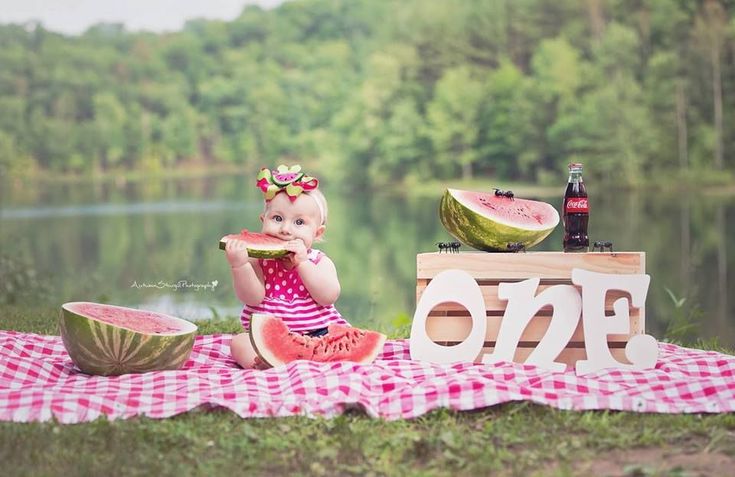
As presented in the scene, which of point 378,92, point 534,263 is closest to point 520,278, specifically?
point 534,263

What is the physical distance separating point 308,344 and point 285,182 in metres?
0.70

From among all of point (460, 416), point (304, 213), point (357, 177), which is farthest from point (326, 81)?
point (460, 416)

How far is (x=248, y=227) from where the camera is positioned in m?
15.7

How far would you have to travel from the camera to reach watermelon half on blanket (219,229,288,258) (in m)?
4.26

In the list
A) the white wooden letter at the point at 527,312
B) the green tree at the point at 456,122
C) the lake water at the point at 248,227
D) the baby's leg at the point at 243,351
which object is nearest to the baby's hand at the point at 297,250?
the baby's leg at the point at 243,351

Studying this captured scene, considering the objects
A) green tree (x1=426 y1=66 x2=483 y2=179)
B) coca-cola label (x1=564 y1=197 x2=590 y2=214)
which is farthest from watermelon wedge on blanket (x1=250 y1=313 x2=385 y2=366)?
green tree (x1=426 y1=66 x2=483 y2=179)

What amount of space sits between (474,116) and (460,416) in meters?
14.1

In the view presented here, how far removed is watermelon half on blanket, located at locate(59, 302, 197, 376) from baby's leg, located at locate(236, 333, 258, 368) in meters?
0.24

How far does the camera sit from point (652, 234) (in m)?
14.3

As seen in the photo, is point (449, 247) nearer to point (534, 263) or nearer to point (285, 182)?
point (534, 263)

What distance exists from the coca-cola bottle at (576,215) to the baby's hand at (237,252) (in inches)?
54.3

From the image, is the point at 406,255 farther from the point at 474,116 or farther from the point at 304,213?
the point at 304,213

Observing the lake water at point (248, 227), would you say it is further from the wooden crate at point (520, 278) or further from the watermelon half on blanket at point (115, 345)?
the watermelon half on blanket at point (115, 345)

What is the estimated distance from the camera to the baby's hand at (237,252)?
13.9 feet
